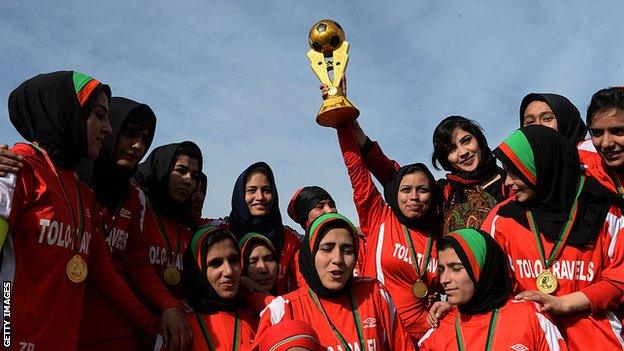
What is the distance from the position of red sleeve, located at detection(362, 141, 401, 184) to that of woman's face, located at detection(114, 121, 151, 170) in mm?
2227

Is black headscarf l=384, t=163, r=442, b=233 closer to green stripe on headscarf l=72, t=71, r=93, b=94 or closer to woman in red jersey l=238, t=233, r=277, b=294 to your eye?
woman in red jersey l=238, t=233, r=277, b=294

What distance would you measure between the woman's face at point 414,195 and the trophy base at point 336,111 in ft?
2.67

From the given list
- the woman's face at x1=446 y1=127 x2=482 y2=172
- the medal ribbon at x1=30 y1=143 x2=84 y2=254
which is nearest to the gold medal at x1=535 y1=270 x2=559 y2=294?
the woman's face at x1=446 y1=127 x2=482 y2=172

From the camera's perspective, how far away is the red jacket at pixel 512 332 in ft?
13.4

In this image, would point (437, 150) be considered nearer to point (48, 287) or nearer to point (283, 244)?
point (283, 244)

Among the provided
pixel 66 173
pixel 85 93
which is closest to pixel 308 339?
pixel 66 173

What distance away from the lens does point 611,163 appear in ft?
15.4

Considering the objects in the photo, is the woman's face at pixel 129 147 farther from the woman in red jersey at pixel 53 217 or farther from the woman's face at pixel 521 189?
the woman's face at pixel 521 189

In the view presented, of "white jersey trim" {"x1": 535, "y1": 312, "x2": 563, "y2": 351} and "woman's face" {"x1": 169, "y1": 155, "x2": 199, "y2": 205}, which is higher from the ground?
"woman's face" {"x1": 169, "y1": 155, "x2": 199, "y2": 205}

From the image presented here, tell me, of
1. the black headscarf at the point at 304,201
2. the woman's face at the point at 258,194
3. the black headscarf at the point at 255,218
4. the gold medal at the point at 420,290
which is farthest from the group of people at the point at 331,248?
the black headscarf at the point at 304,201

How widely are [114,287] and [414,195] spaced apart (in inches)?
109

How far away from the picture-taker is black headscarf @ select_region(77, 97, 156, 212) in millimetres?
5035

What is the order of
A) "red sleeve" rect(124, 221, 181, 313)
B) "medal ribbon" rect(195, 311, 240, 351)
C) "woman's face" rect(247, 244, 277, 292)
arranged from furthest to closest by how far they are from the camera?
"woman's face" rect(247, 244, 277, 292) < "red sleeve" rect(124, 221, 181, 313) < "medal ribbon" rect(195, 311, 240, 351)

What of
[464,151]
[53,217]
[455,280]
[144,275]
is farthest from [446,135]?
[53,217]
